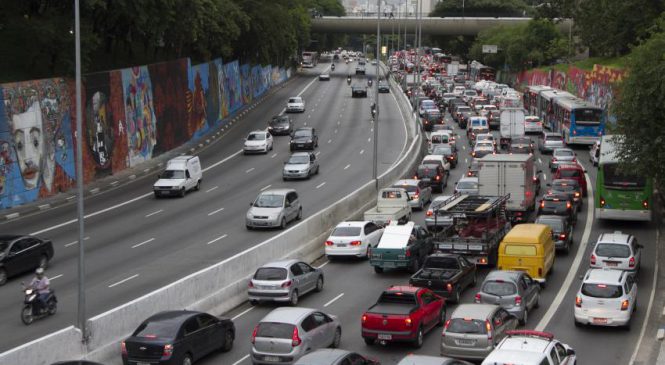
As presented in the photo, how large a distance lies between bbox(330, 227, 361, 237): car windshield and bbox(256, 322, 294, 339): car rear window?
1327cm

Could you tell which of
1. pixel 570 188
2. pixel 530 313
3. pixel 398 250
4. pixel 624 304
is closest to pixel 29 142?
pixel 398 250

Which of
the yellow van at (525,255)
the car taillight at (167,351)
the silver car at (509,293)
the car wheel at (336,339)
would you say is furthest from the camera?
the yellow van at (525,255)

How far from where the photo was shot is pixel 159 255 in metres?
35.0

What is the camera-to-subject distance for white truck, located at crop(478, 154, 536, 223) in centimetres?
3994

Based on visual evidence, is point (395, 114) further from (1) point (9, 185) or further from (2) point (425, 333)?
(2) point (425, 333)

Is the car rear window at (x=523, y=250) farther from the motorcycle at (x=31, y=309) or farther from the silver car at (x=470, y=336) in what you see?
the motorcycle at (x=31, y=309)

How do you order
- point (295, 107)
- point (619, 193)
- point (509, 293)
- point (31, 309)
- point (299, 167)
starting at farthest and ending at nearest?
point (295, 107)
point (299, 167)
point (619, 193)
point (31, 309)
point (509, 293)

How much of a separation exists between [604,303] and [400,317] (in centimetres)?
585

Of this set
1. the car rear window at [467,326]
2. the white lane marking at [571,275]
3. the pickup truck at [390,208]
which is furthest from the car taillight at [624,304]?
the pickup truck at [390,208]

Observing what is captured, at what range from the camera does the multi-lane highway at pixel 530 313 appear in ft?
76.4

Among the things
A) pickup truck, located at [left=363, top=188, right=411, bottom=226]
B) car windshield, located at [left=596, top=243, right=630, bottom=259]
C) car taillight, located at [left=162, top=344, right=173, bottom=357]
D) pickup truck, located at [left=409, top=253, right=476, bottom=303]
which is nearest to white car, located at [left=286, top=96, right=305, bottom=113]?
pickup truck, located at [left=363, top=188, right=411, bottom=226]

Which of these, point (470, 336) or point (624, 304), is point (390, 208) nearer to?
point (624, 304)

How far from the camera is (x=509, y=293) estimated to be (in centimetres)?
2550

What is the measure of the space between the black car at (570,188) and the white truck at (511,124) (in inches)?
891
